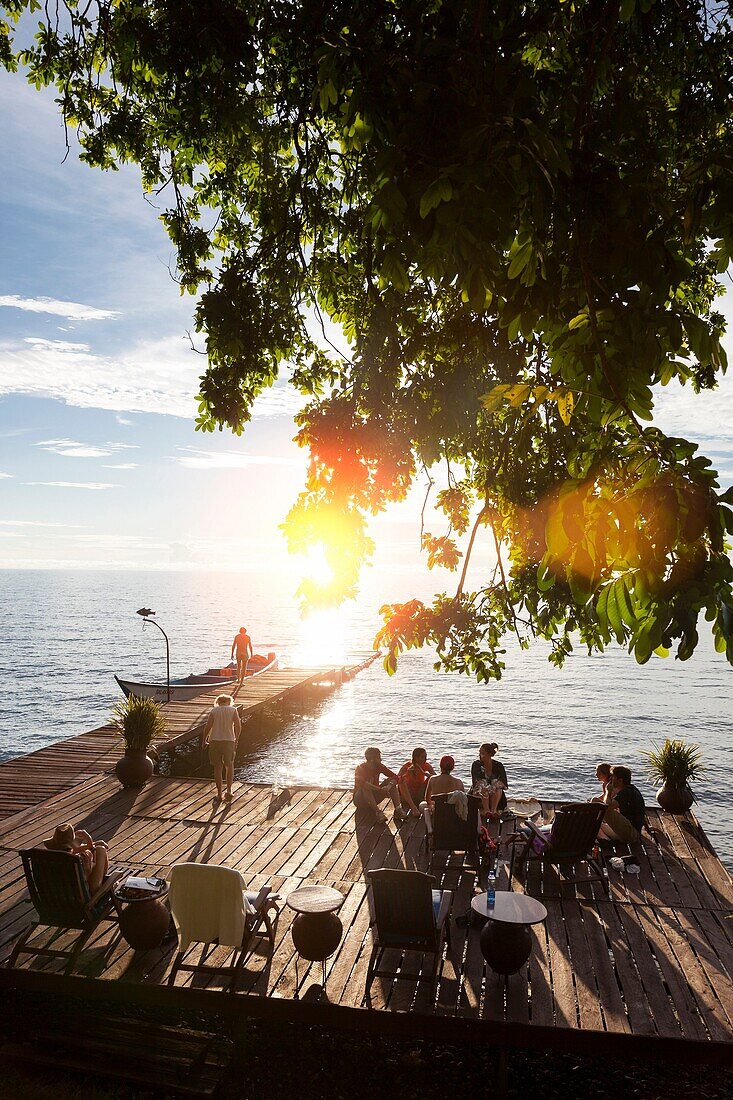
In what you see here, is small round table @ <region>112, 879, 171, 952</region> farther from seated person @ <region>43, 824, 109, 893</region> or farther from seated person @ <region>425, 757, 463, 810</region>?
seated person @ <region>425, 757, 463, 810</region>

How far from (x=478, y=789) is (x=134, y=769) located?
730cm

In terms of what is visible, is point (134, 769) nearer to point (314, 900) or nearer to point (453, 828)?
point (453, 828)

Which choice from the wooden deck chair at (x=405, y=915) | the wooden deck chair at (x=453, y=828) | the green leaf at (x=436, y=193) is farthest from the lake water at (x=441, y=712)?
the green leaf at (x=436, y=193)

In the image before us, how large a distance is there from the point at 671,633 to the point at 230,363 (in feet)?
18.5

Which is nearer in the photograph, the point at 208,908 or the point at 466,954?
the point at 208,908

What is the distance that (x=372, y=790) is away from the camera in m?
12.6

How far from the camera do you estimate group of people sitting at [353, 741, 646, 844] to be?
11047mm

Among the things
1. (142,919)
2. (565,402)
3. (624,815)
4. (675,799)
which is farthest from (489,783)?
(565,402)

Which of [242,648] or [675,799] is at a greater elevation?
[242,648]

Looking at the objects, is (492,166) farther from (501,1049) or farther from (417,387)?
(501,1049)

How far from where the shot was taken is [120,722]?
48.0 ft

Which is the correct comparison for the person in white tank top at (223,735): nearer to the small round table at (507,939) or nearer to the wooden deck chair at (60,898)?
the wooden deck chair at (60,898)

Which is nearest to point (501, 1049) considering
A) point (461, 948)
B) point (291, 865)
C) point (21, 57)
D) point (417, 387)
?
point (461, 948)

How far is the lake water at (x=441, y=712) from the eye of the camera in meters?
30.8
